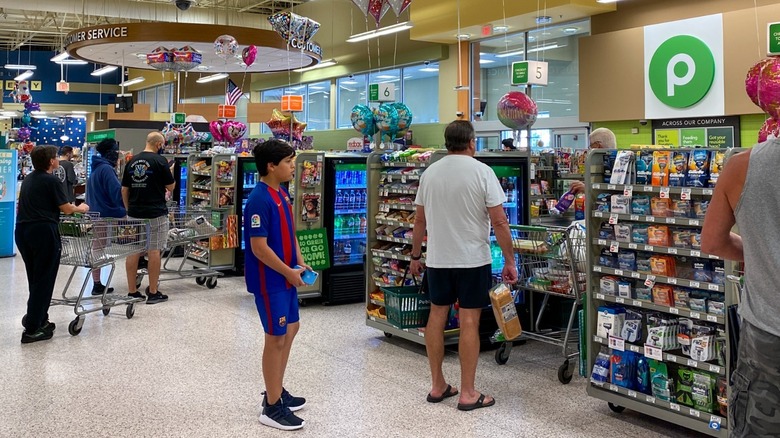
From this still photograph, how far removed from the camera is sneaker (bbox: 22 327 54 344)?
18.3ft

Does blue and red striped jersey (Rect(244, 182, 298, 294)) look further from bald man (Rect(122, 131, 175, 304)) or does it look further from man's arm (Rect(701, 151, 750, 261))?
bald man (Rect(122, 131, 175, 304))

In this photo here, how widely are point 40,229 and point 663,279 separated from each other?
4.49 meters

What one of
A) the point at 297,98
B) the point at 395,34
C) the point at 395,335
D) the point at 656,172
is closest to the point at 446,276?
the point at 656,172

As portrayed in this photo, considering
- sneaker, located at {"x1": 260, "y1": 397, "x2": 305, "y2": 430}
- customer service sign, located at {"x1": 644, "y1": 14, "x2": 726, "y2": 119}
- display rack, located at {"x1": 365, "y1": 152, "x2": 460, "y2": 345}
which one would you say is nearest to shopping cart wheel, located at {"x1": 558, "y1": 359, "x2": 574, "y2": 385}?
display rack, located at {"x1": 365, "y1": 152, "x2": 460, "y2": 345}

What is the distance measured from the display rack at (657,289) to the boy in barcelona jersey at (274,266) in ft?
5.68

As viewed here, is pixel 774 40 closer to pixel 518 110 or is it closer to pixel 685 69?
pixel 518 110

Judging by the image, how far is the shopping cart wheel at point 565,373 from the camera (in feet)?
15.3

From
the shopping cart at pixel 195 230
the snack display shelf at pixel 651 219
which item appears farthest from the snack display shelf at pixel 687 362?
the shopping cart at pixel 195 230

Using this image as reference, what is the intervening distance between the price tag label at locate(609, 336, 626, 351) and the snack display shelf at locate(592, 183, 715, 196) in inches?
33.1

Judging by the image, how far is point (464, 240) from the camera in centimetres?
407

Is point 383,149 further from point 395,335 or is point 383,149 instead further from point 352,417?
point 352,417

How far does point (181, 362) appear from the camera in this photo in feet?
16.7

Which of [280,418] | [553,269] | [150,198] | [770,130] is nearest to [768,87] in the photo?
[770,130]

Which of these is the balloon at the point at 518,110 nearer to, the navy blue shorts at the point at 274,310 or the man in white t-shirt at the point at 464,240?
the man in white t-shirt at the point at 464,240
